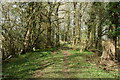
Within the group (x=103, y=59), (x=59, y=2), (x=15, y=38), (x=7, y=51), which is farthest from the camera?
(x=59, y=2)

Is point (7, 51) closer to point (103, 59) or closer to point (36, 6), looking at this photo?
point (36, 6)

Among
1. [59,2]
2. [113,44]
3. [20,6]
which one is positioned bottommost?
[113,44]

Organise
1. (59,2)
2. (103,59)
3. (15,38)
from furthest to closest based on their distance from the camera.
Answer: (59,2), (15,38), (103,59)

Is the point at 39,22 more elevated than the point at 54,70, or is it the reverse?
the point at 39,22

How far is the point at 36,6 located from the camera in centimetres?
1873

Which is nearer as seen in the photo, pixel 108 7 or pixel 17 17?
pixel 108 7

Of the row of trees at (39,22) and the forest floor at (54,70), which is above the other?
the row of trees at (39,22)

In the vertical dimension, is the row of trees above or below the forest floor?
above

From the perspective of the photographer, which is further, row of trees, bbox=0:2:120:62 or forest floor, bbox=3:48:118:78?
row of trees, bbox=0:2:120:62

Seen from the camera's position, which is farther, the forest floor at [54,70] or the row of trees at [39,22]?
the row of trees at [39,22]

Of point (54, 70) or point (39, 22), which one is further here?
point (39, 22)

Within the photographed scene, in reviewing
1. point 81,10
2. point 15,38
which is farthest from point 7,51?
point 81,10

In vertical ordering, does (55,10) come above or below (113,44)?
above

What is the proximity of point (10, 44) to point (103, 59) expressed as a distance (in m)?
10.8
